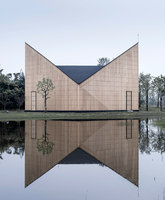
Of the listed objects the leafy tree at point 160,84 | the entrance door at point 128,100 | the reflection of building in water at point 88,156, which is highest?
the leafy tree at point 160,84

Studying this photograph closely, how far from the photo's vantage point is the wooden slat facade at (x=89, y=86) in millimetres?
59438

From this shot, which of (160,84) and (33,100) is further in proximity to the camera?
(160,84)

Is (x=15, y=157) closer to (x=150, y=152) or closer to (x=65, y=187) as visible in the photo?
(x=65, y=187)

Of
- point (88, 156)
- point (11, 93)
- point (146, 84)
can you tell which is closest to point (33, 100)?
point (11, 93)

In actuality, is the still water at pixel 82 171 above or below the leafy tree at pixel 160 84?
below

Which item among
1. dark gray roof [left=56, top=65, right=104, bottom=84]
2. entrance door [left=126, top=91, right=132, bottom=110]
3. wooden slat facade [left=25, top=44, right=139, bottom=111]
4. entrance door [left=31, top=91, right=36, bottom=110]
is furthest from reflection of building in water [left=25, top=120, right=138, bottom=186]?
entrance door [left=31, top=91, right=36, bottom=110]

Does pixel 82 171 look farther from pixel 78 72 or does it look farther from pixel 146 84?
pixel 146 84

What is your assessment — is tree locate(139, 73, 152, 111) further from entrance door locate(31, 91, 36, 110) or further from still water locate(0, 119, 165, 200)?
still water locate(0, 119, 165, 200)

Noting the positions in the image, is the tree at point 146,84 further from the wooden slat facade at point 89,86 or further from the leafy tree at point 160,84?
the wooden slat facade at point 89,86

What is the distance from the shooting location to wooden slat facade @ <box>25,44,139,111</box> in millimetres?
59438

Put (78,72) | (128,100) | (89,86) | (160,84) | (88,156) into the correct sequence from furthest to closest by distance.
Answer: (160,84) → (78,72) → (128,100) → (89,86) → (88,156)

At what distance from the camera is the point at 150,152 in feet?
40.9

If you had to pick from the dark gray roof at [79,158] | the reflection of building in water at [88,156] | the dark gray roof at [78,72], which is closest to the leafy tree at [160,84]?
the dark gray roof at [78,72]

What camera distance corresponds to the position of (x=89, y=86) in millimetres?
59531
